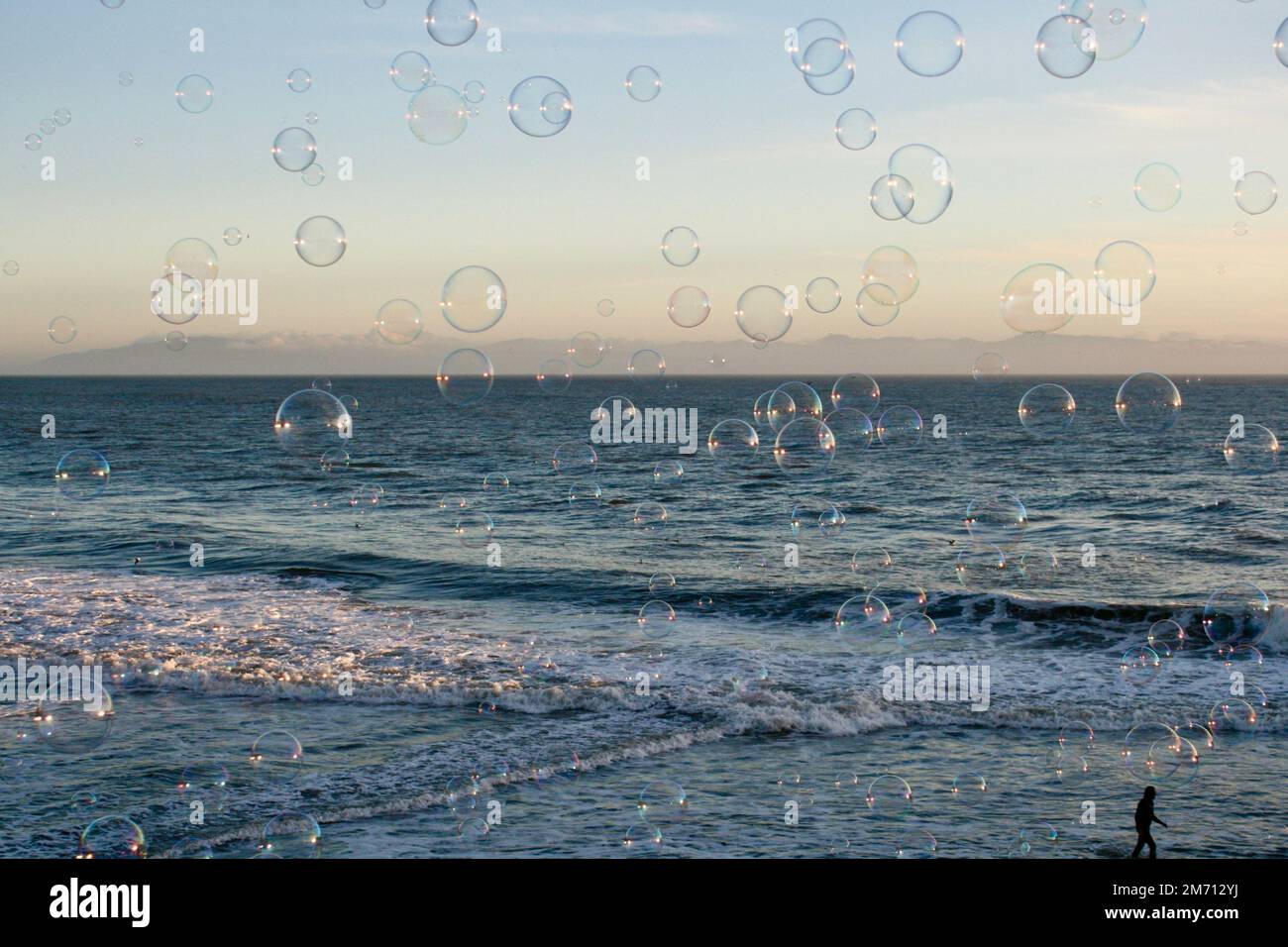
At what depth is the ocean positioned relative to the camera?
34.5 ft

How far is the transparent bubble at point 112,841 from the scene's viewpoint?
945 centimetres

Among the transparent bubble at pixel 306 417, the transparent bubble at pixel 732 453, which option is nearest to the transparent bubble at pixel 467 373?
the transparent bubble at pixel 306 417

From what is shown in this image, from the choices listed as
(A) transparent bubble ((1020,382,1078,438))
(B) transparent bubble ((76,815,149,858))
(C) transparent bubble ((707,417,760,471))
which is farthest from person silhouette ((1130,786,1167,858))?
(C) transparent bubble ((707,417,760,471))

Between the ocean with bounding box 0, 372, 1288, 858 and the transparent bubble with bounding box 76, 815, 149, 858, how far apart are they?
0.18 feet

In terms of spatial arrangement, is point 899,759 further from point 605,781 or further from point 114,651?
point 114,651

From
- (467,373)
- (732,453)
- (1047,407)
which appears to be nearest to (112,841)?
(467,373)

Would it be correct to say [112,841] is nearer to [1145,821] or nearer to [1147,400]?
[1145,821]

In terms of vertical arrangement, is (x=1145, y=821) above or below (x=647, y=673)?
below

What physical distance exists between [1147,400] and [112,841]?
578 inches

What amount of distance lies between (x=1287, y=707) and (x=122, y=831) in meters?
13.9

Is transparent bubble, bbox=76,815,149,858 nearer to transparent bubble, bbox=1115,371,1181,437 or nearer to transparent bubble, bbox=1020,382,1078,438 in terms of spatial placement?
transparent bubble, bbox=1115,371,1181,437

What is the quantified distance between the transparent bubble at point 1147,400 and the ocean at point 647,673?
25cm

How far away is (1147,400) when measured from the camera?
16578mm
